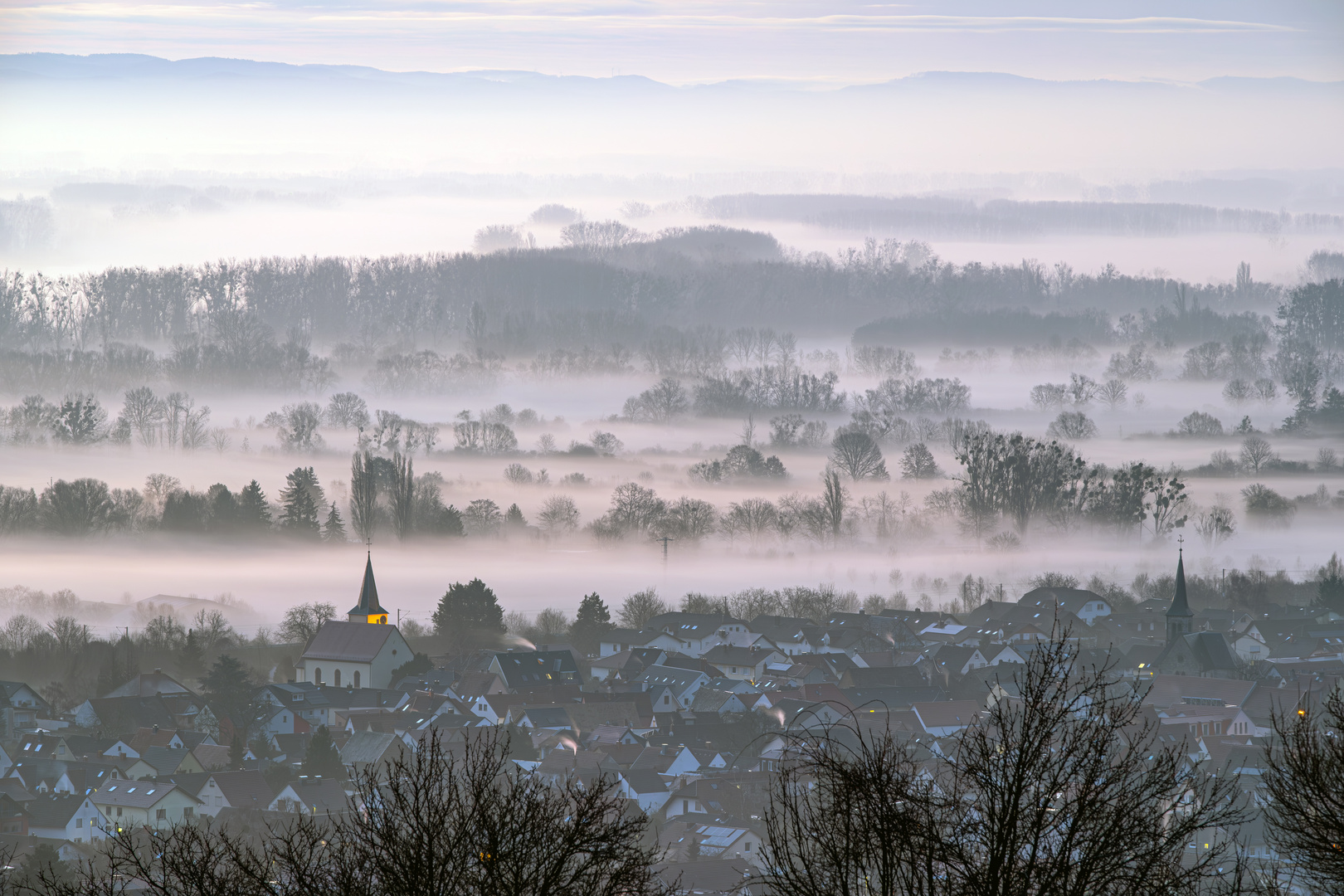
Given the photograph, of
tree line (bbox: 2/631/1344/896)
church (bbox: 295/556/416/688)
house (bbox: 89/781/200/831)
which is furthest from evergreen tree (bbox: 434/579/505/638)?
tree line (bbox: 2/631/1344/896)

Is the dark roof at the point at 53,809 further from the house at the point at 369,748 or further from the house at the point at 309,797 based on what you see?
the house at the point at 369,748

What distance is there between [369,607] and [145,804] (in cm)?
5020

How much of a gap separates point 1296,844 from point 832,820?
768 cm

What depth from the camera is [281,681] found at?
338ft

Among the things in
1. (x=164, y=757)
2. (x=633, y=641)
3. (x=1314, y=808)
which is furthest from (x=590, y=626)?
(x=1314, y=808)

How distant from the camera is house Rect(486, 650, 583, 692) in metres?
90.2

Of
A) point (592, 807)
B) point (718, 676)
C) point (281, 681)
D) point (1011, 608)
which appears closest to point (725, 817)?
point (718, 676)

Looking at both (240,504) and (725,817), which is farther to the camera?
(240,504)

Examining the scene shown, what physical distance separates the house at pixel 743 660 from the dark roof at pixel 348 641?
19529 mm

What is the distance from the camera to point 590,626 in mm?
109250

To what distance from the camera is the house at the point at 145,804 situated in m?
61.7

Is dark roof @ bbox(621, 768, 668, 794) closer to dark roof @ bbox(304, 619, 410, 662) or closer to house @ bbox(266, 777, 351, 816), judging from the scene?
house @ bbox(266, 777, 351, 816)

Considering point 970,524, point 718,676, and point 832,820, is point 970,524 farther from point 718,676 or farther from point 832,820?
point 832,820

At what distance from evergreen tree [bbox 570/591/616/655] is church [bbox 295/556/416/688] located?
36.7 feet
